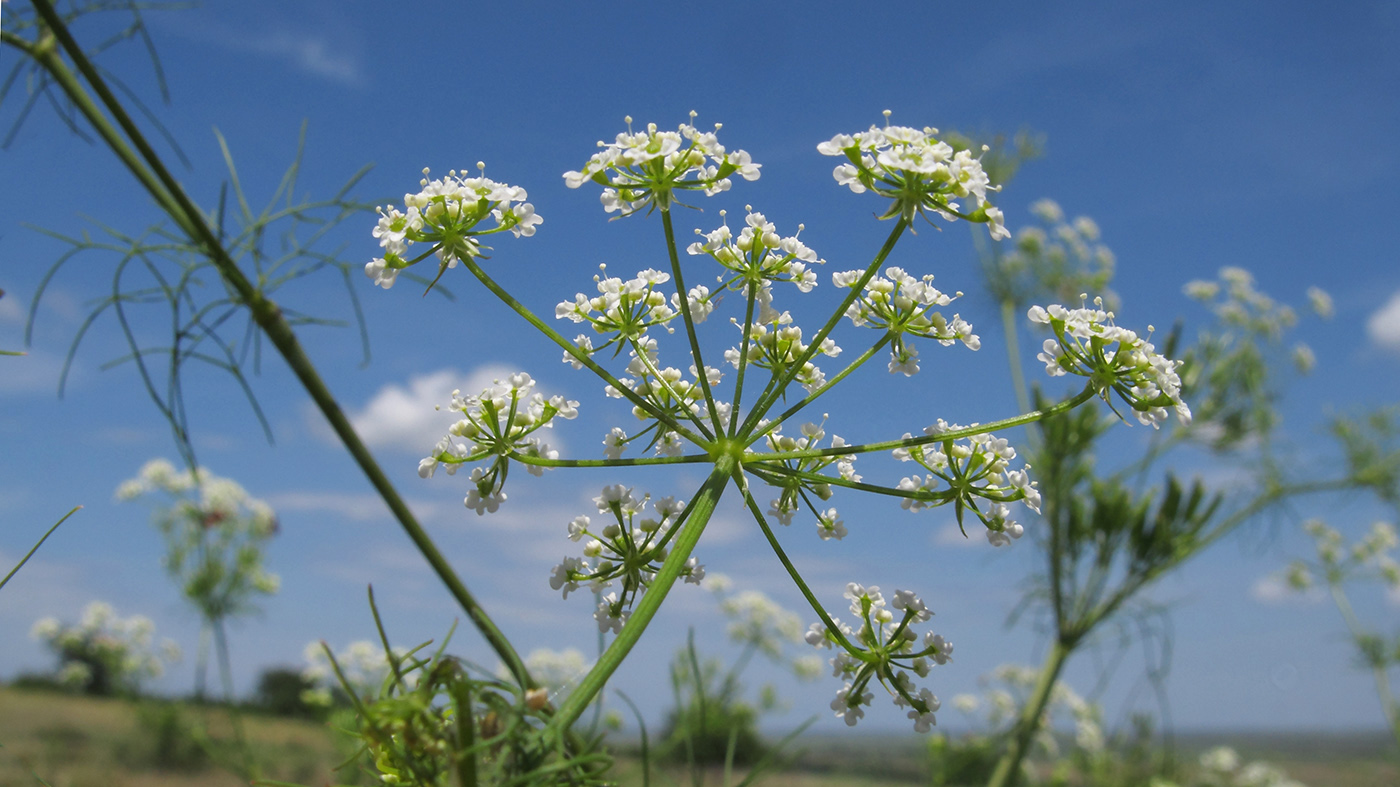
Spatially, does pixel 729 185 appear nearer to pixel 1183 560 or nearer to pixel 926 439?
pixel 926 439

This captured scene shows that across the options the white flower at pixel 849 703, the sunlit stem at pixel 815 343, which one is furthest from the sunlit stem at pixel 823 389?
the white flower at pixel 849 703

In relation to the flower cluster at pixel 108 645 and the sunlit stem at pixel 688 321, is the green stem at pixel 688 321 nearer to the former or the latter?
the sunlit stem at pixel 688 321

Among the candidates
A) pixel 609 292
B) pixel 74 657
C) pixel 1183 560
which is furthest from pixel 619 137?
pixel 74 657

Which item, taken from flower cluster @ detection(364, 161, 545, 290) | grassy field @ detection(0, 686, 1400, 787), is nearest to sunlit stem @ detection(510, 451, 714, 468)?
flower cluster @ detection(364, 161, 545, 290)

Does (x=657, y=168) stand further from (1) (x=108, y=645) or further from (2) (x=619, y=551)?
(1) (x=108, y=645)

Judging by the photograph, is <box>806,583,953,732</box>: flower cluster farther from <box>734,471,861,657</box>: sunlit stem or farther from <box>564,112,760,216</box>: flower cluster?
<box>564,112,760,216</box>: flower cluster

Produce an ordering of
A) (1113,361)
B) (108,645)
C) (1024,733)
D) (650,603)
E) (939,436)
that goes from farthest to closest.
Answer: (108,645), (1024,733), (1113,361), (939,436), (650,603)

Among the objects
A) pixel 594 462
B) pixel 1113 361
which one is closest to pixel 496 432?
pixel 594 462
